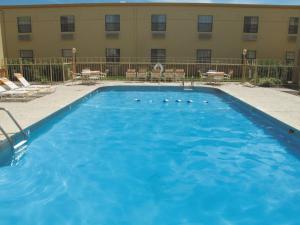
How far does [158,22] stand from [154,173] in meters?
19.6

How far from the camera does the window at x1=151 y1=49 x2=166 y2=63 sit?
80.2ft

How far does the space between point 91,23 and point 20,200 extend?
21.1m

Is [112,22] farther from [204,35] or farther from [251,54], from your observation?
[251,54]

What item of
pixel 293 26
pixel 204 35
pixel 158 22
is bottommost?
pixel 204 35

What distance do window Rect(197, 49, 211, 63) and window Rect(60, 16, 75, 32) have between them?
10.2 meters

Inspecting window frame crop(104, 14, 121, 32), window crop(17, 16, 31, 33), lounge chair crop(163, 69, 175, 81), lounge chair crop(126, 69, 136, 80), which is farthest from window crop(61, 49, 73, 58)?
lounge chair crop(163, 69, 175, 81)

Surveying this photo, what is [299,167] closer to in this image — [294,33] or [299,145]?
[299,145]

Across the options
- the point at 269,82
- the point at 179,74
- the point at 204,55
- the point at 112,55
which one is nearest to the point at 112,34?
the point at 112,55

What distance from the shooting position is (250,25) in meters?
24.0

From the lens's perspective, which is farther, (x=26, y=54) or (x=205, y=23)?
(x=26, y=54)

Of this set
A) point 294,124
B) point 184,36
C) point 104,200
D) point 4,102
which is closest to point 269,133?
point 294,124

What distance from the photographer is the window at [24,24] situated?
25.0m

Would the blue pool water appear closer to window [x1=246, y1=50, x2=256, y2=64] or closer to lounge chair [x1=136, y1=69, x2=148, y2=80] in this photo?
lounge chair [x1=136, y1=69, x2=148, y2=80]

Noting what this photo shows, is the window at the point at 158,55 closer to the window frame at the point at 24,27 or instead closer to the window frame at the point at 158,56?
the window frame at the point at 158,56
